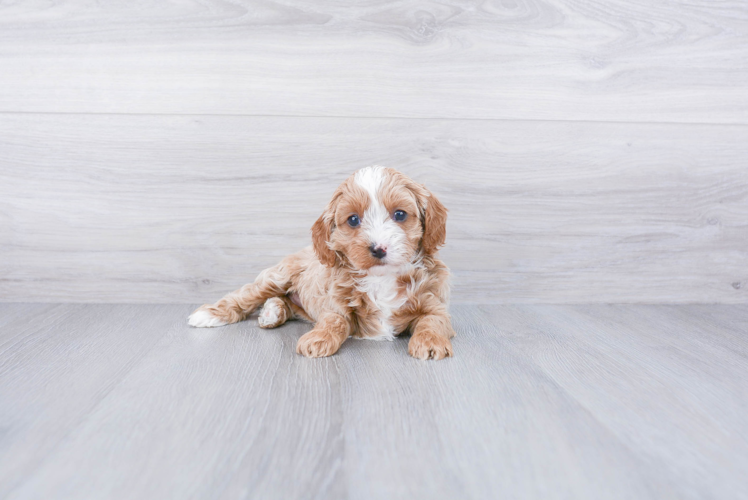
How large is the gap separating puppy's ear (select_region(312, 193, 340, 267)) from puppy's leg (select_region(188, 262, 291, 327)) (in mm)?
297

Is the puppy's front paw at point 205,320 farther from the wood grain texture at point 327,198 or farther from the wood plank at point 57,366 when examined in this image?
the wood grain texture at point 327,198

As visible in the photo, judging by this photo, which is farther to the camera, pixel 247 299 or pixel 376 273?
pixel 247 299

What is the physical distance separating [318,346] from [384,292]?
27 cm

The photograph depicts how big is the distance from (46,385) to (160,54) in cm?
133

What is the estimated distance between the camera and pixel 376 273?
1471 mm

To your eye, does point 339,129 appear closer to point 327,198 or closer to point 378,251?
point 327,198

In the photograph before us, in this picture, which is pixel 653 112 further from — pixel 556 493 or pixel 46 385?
pixel 46 385

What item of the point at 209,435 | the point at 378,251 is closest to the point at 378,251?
the point at 378,251

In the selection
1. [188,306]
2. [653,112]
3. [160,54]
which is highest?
[160,54]

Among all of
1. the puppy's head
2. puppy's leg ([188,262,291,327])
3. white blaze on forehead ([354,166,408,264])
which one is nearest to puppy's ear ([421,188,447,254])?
the puppy's head

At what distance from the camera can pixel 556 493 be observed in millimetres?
772

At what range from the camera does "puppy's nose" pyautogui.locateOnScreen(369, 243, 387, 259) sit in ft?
4.51

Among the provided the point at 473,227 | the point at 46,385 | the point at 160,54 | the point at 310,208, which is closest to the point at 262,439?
the point at 46,385

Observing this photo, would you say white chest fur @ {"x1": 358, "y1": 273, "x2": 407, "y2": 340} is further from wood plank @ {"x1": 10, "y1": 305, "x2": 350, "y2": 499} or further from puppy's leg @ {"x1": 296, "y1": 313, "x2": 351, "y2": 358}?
wood plank @ {"x1": 10, "y1": 305, "x2": 350, "y2": 499}
